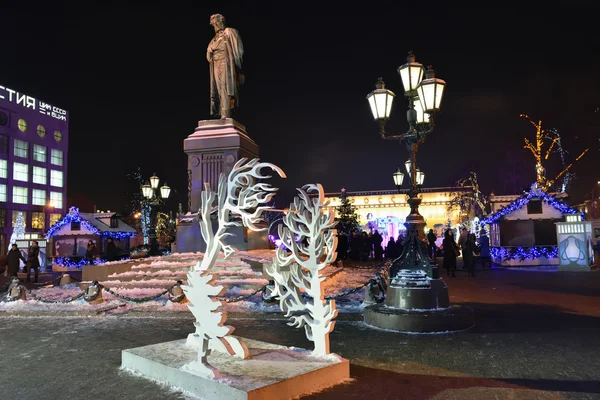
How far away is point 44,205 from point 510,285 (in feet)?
204

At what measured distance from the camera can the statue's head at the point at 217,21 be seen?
16781 mm

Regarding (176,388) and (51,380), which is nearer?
(176,388)

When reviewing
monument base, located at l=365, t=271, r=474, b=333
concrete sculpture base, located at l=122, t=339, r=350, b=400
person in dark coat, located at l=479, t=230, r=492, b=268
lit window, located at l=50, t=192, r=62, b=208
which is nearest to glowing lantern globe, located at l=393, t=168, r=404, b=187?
person in dark coat, located at l=479, t=230, r=492, b=268

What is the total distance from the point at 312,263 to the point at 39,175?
66276mm

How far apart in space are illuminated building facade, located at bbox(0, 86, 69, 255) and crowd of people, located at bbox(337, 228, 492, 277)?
46262mm

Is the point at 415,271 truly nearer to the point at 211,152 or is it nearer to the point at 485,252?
the point at 211,152

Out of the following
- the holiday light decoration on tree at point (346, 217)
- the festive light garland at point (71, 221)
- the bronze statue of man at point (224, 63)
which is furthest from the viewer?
the holiday light decoration on tree at point (346, 217)

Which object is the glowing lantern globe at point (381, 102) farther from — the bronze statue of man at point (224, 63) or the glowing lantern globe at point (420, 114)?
the bronze statue of man at point (224, 63)

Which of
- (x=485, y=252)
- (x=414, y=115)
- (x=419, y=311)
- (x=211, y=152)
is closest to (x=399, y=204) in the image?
(x=485, y=252)

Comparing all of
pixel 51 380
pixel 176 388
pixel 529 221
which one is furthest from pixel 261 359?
pixel 529 221

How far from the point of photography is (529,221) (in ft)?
88.9

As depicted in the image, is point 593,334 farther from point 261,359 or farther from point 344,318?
point 261,359

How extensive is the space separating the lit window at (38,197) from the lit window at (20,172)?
206 cm

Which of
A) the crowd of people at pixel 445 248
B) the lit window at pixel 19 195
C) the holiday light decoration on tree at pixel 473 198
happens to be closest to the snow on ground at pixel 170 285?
the crowd of people at pixel 445 248
